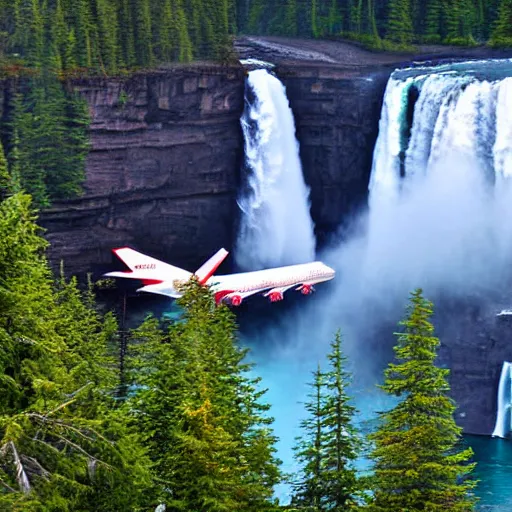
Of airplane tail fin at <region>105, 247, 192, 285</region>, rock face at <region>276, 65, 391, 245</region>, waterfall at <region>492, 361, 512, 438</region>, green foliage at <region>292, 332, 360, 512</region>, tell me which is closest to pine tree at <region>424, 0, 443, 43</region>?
rock face at <region>276, 65, 391, 245</region>

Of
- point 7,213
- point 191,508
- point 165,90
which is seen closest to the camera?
point 7,213

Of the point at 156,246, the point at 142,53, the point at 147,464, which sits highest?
the point at 142,53

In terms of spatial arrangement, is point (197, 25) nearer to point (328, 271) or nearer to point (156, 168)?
point (156, 168)

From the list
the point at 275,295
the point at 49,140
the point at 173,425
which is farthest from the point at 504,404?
the point at 173,425

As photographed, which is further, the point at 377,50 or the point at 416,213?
the point at 377,50

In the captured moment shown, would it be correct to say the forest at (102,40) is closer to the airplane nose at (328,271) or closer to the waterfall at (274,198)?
the waterfall at (274,198)

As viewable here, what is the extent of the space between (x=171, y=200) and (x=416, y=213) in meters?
12.6

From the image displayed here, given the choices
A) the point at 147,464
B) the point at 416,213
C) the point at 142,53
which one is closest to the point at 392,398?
the point at 416,213

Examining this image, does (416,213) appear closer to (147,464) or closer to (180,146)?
(180,146)

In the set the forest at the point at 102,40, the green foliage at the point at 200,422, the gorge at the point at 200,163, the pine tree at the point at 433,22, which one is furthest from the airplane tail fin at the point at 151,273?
the pine tree at the point at 433,22

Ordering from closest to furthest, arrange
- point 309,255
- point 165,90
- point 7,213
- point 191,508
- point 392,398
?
point 7,213
point 191,508
point 392,398
point 165,90
point 309,255

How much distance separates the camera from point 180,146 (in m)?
64.2

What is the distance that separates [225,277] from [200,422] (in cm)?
3267

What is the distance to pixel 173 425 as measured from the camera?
33469 millimetres
